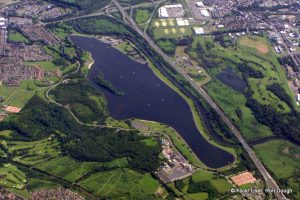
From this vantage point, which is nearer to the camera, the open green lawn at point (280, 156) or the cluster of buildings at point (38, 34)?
the open green lawn at point (280, 156)

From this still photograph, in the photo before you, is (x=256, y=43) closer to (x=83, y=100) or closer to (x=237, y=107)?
(x=237, y=107)

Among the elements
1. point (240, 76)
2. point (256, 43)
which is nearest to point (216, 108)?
point (240, 76)

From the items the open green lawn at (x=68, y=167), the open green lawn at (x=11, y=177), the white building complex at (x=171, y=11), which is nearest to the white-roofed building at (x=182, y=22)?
the white building complex at (x=171, y=11)

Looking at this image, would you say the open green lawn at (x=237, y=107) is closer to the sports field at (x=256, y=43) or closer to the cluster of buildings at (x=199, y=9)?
the sports field at (x=256, y=43)

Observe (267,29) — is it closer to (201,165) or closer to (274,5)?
(274,5)

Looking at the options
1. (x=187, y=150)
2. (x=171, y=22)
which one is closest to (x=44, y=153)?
(x=187, y=150)

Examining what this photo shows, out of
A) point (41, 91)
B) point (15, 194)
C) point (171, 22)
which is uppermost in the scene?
point (171, 22)
